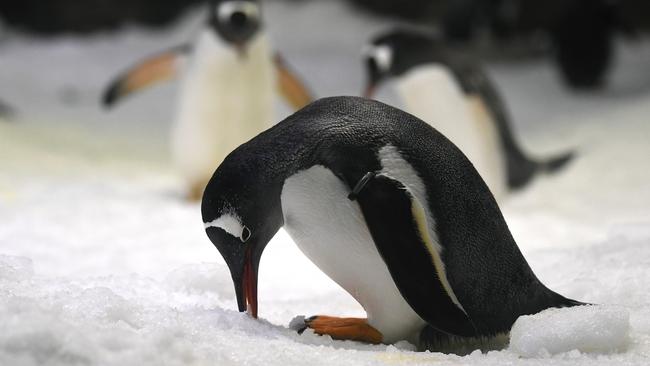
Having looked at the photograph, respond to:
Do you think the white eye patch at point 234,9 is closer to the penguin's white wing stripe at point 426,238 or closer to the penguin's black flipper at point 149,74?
the penguin's black flipper at point 149,74

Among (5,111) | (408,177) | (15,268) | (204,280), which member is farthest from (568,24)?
(15,268)

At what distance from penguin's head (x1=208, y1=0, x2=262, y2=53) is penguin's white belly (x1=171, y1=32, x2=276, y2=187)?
4 centimetres

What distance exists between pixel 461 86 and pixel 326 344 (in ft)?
7.73

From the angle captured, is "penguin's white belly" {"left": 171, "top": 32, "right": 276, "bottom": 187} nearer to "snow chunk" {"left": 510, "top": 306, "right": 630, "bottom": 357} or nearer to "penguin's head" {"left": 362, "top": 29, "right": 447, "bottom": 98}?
"penguin's head" {"left": 362, "top": 29, "right": 447, "bottom": 98}

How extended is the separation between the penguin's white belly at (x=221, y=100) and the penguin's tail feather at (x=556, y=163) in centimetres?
154

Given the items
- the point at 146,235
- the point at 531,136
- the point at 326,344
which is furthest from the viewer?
the point at 531,136

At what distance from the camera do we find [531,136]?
19.5 feet

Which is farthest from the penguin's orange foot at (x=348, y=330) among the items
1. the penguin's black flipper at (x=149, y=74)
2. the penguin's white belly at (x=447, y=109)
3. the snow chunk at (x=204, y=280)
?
the penguin's black flipper at (x=149, y=74)

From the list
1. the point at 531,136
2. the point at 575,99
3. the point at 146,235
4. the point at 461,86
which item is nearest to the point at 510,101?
the point at 575,99

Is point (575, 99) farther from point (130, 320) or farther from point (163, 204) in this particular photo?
point (130, 320)

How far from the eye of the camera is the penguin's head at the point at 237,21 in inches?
145

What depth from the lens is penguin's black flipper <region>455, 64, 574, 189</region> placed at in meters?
3.80

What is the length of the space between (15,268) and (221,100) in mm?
2353

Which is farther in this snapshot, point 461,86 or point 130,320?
point 461,86
